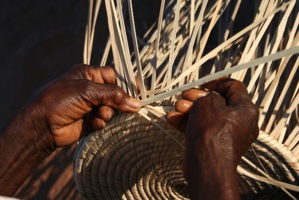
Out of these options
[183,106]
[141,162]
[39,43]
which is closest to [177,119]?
[183,106]

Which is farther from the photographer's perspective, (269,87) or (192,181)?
(269,87)

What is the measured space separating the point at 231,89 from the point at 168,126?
167 millimetres

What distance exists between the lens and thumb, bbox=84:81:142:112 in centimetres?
106

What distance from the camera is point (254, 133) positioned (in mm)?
966

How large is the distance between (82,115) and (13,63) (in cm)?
139

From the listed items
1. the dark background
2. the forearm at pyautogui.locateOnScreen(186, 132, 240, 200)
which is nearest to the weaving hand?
the forearm at pyautogui.locateOnScreen(186, 132, 240, 200)

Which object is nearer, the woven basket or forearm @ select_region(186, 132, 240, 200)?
forearm @ select_region(186, 132, 240, 200)

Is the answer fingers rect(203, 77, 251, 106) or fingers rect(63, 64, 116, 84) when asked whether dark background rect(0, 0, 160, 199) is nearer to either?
fingers rect(63, 64, 116, 84)

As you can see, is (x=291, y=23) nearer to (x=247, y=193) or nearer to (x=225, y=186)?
(x=247, y=193)

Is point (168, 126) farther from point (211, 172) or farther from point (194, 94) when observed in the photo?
point (211, 172)

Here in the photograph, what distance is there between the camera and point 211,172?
2.87 ft

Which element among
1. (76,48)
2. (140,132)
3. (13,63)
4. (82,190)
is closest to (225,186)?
(140,132)

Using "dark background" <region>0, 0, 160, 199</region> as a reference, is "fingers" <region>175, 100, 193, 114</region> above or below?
above

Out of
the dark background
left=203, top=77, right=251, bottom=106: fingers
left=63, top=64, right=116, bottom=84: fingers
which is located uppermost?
left=203, top=77, right=251, bottom=106: fingers
